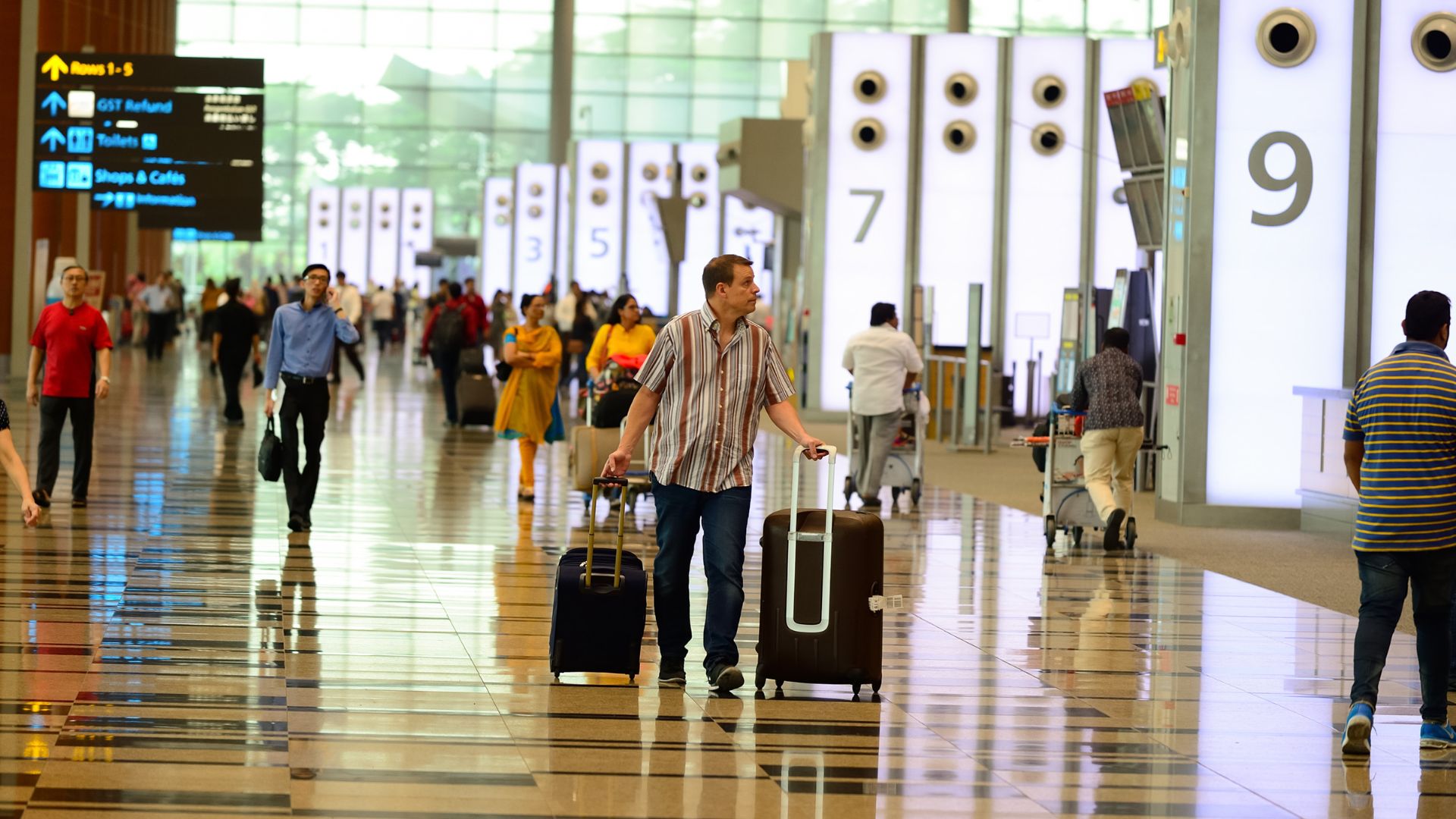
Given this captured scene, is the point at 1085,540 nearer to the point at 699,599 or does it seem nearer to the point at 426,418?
the point at 699,599

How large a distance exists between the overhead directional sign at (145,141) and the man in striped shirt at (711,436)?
17.1 m

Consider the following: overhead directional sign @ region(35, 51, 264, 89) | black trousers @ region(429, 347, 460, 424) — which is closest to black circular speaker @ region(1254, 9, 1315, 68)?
black trousers @ region(429, 347, 460, 424)

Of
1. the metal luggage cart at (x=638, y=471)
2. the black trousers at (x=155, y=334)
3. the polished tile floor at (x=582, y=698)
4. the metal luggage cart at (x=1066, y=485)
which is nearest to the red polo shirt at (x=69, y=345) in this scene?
the polished tile floor at (x=582, y=698)

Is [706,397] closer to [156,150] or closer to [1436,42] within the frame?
[1436,42]

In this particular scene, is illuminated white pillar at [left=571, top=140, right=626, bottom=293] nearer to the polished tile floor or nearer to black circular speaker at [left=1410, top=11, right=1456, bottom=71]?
black circular speaker at [left=1410, top=11, right=1456, bottom=71]

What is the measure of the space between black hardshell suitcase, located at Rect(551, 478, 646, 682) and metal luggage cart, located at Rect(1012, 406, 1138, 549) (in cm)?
573

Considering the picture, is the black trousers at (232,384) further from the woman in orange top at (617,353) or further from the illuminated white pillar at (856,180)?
the woman in orange top at (617,353)

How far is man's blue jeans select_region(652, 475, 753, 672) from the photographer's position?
7062 mm

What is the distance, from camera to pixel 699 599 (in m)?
9.66

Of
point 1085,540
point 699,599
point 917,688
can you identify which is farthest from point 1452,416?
point 1085,540

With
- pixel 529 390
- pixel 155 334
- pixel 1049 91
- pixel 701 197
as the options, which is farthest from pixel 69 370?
pixel 701 197

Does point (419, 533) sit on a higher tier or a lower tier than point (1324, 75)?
lower

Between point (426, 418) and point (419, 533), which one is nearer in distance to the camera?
point (419, 533)

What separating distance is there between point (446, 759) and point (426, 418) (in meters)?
18.4
